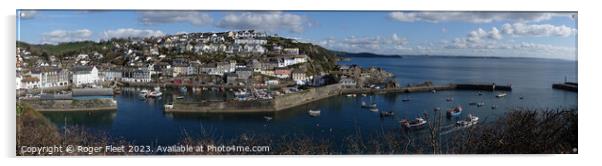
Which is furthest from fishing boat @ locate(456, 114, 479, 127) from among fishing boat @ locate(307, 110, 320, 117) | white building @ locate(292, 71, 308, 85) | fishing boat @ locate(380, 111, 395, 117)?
white building @ locate(292, 71, 308, 85)

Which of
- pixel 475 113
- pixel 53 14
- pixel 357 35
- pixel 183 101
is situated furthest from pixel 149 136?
pixel 475 113

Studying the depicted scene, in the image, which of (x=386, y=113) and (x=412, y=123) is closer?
(x=412, y=123)

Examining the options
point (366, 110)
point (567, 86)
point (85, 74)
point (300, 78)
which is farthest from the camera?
point (300, 78)

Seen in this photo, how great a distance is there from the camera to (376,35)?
5.16 m

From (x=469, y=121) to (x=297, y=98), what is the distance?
1311mm

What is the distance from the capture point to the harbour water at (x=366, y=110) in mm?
5117

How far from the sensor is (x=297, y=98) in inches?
214

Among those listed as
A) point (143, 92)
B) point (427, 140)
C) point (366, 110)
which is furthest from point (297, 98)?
point (143, 92)

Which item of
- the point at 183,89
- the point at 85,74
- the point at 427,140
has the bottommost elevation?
the point at 427,140

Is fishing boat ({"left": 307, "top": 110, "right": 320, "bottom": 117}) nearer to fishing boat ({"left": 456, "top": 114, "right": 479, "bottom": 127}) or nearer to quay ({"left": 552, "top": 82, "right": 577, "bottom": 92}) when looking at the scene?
fishing boat ({"left": 456, "top": 114, "right": 479, "bottom": 127})

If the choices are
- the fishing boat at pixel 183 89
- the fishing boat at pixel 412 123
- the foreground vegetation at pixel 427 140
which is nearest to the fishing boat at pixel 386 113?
the fishing boat at pixel 412 123

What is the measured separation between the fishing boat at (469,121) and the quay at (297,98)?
0.73 feet

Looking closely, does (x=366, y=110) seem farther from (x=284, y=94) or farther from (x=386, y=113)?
(x=284, y=94)

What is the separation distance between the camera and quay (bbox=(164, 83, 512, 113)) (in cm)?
537
